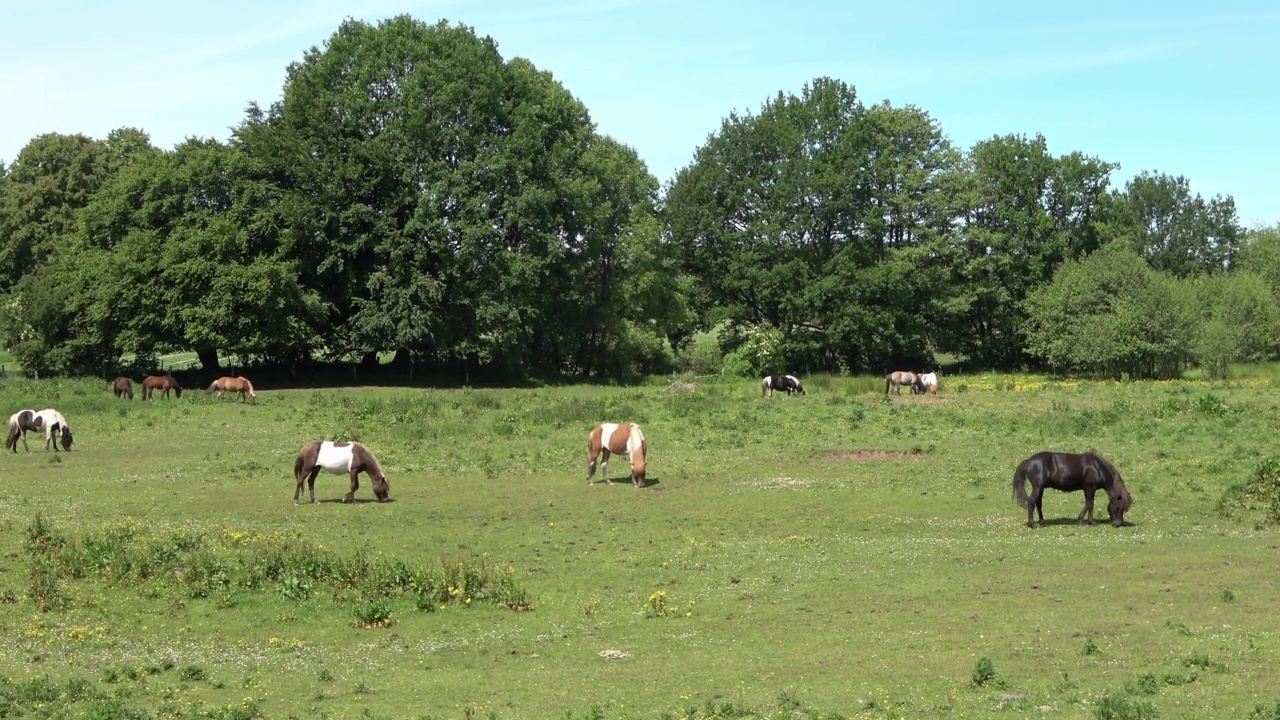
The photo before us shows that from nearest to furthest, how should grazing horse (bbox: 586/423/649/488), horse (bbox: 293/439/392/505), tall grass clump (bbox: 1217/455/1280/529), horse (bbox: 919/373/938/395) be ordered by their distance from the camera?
tall grass clump (bbox: 1217/455/1280/529) → horse (bbox: 293/439/392/505) → grazing horse (bbox: 586/423/649/488) → horse (bbox: 919/373/938/395)

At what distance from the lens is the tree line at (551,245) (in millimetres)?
64250

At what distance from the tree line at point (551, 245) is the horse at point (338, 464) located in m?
34.3

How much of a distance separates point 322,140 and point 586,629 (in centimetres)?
5367

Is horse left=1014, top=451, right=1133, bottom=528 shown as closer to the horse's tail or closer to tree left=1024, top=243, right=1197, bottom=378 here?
the horse's tail

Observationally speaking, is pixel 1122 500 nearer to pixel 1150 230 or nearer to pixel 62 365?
pixel 62 365

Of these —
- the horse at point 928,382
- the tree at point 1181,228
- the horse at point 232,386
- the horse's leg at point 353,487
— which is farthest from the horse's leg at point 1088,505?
the tree at point 1181,228

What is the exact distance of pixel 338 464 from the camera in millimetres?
28016

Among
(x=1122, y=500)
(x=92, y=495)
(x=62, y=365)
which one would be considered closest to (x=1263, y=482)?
(x=1122, y=500)

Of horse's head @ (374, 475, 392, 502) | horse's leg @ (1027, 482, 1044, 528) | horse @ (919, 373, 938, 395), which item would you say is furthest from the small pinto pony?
horse @ (919, 373, 938, 395)

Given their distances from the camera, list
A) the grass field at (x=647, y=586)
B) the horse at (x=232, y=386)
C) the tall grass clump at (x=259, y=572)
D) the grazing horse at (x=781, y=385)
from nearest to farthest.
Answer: the grass field at (x=647, y=586) → the tall grass clump at (x=259, y=572) → the horse at (x=232, y=386) → the grazing horse at (x=781, y=385)

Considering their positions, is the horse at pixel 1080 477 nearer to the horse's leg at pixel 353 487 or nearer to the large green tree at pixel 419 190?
the horse's leg at pixel 353 487

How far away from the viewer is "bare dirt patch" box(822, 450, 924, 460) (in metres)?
33.8

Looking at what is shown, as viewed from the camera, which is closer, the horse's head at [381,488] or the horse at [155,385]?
the horse's head at [381,488]

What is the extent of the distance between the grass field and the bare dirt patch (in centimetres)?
16
